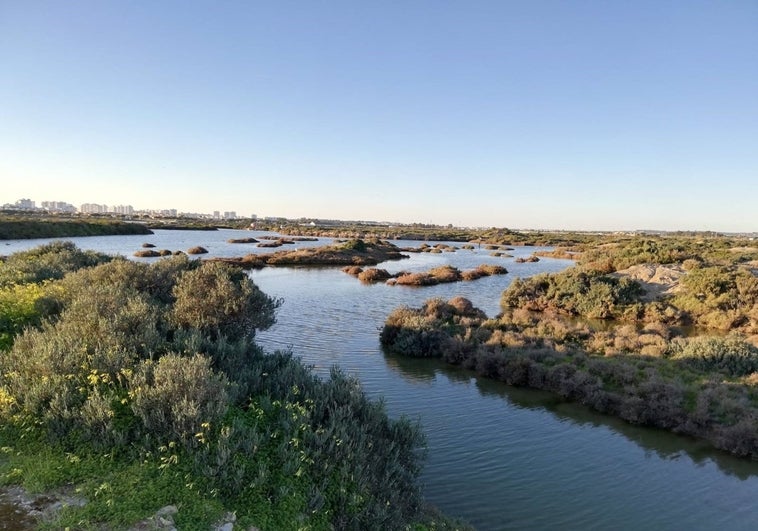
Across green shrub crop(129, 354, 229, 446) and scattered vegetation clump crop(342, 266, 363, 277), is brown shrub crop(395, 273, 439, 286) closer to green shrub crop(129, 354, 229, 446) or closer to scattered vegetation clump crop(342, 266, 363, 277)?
scattered vegetation clump crop(342, 266, 363, 277)

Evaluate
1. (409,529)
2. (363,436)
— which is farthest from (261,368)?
(409,529)

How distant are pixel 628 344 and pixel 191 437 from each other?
60.4 feet

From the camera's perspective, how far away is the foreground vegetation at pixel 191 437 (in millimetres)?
6031

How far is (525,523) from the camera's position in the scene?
9.09 m

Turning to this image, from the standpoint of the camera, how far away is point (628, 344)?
1977 cm

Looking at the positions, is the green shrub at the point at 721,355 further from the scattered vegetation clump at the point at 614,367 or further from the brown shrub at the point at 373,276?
the brown shrub at the point at 373,276

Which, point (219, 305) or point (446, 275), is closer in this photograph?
point (219, 305)

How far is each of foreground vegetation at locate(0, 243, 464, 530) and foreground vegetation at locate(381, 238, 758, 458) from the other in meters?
9.66

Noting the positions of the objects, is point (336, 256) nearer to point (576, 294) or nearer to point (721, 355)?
point (576, 294)

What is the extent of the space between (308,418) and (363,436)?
0.90 meters

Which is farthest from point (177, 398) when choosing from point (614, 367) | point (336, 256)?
point (336, 256)

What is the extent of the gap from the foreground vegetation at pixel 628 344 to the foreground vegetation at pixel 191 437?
9658mm

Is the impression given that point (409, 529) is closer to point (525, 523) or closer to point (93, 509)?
point (525, 523)

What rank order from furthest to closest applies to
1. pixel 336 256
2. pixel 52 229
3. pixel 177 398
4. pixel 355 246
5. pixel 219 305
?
pixel 52 229
pixel 355 246
pixel 336 256
pixel 219 305
pixel 177 398
